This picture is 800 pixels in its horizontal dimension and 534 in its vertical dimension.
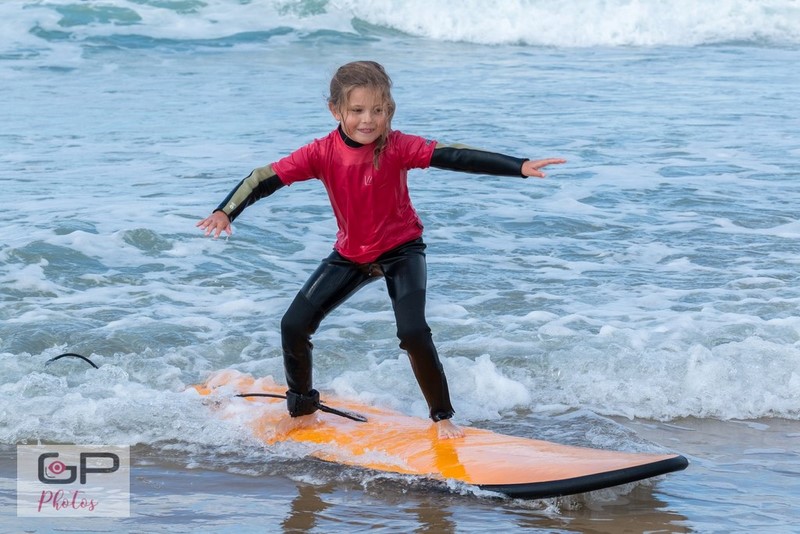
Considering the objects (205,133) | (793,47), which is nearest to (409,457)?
(205,133)

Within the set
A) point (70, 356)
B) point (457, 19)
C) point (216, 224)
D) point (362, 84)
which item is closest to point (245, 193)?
point (216, 224)

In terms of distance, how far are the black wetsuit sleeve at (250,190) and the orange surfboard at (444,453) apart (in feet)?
3.33

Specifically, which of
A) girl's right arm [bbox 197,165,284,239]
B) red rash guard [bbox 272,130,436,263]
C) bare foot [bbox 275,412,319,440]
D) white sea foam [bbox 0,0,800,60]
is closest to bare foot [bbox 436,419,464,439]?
bare foot [bbox 275,412,319,440]

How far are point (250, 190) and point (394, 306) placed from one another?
72cm

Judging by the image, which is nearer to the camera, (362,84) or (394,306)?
(362,84)

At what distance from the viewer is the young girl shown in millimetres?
4047

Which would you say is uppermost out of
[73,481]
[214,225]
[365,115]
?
[365,115]

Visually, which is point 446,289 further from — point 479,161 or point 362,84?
point 362,84

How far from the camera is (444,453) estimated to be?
13.7 feet

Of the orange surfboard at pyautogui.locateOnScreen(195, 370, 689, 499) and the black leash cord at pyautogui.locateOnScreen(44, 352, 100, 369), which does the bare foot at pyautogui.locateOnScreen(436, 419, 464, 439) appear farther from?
the black leash cord at pyautogui.locateOnScreen(44, 352, 100, 369)

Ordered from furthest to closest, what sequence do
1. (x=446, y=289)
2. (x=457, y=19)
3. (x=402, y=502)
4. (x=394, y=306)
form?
(x=457, y=19), (x=446, y=289), (x=394, y=306), (x=402, y=502)

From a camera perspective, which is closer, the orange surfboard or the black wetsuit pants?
the orange surfboard

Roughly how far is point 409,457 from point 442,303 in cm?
238

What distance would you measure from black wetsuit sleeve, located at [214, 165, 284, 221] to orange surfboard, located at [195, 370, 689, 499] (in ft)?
3.33
